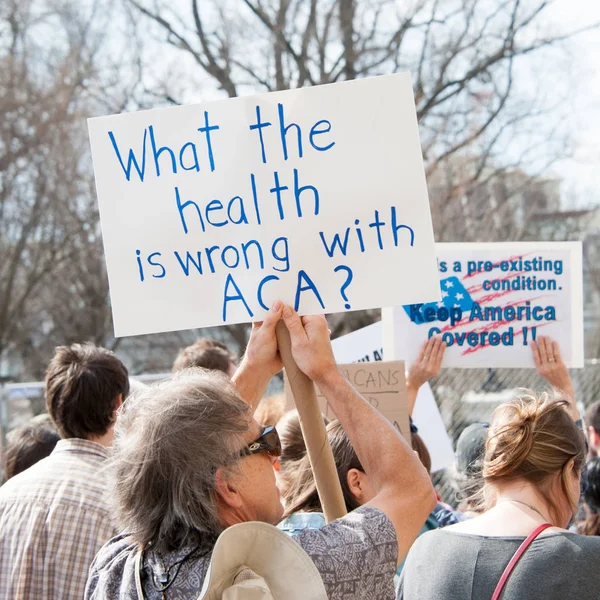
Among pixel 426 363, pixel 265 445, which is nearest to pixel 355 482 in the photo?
pixel 265 445

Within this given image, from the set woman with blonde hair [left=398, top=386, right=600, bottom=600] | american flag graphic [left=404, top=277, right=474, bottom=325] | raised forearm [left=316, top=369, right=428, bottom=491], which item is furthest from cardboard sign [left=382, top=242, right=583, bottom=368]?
raised forearm [left=316, top=369, right=428, bottom=491]

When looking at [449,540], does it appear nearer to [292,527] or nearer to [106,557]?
[292,527]

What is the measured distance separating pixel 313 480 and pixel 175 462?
1117 mm

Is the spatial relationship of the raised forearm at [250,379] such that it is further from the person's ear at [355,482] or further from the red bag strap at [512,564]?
the red bag strap at [512,564]

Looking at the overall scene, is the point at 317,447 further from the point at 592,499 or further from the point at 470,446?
the point at 592,499

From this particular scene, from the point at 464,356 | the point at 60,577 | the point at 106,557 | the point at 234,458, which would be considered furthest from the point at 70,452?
the point at 464,356

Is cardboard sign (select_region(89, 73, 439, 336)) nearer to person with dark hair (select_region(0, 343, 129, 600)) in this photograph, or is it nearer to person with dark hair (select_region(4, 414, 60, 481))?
person with dark hair (select_region(0, 343, 129, 600))

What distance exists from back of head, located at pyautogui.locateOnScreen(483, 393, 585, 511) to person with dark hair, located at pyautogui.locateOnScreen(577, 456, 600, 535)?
114 cm

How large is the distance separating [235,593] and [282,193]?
962 millimetres

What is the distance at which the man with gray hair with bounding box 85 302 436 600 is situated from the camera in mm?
1594

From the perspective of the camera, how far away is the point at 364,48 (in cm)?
1231

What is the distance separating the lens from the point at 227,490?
5.38 ft

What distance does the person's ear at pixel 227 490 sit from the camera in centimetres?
162

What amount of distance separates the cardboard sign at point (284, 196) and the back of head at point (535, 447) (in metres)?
0.51
